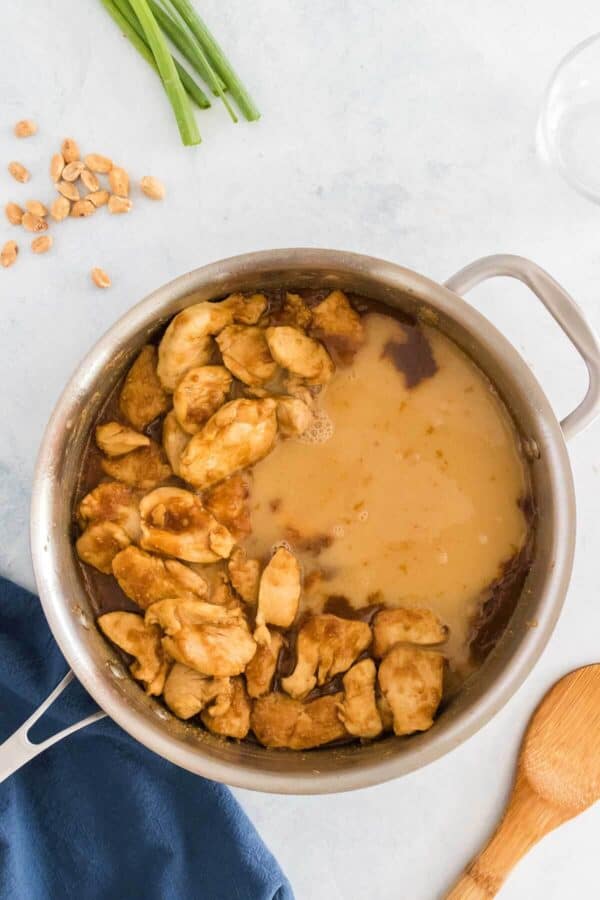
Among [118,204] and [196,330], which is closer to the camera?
[196,330]

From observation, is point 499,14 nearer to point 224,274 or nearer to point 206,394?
point 224,274

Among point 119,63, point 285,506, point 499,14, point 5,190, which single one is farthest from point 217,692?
point 499,14

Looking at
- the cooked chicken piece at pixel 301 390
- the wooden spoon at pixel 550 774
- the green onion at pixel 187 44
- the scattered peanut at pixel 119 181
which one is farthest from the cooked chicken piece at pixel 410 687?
the green onion at pixel 187 44

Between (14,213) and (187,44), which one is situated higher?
(187,44)

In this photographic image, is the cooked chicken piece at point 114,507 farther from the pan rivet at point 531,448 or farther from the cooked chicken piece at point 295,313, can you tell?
the pan rivet at point 531,448

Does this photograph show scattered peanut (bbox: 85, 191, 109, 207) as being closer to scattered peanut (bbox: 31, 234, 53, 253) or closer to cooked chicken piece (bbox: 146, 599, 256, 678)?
scattered peanut (bbox: 31, 234, 53, 253)

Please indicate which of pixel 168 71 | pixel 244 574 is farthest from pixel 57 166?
pixel 244 574

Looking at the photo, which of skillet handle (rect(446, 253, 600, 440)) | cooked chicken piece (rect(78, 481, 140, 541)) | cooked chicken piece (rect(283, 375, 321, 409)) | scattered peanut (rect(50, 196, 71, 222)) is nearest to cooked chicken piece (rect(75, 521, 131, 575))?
cooked chicken piece (rect(78, 481, 140, 541))

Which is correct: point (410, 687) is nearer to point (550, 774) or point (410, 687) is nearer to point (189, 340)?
point (550, 774)
